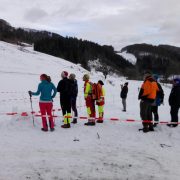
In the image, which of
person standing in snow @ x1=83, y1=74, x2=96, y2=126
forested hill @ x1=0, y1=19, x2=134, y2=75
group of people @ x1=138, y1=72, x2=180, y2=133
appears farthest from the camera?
forested hill @ x1=0, y1=19, x2=134, y2=75

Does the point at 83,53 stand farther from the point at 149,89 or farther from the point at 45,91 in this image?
the point at 149,89

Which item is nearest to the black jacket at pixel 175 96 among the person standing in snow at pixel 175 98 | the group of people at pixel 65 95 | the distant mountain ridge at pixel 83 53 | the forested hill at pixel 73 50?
the person standing in snow at pixel 175 98

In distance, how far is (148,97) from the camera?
10.9m

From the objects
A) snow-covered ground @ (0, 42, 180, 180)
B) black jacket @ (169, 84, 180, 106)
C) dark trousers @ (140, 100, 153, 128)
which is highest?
black jacket @ (169, 84, 180, 106)

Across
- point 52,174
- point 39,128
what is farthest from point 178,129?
Answer: point 52,174

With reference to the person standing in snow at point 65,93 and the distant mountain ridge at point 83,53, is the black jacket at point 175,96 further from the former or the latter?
the distant mountain ridge at point 83,53

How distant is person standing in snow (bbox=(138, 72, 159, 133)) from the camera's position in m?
10.8

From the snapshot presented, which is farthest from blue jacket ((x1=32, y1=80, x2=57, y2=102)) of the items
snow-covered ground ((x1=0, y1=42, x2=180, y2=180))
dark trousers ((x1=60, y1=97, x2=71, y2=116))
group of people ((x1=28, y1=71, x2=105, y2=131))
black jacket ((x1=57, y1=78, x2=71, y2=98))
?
snow-covered ground ((x1=0, y1=42, x2=180, y2=180))

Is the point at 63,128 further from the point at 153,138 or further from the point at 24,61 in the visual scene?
the point at 24,61

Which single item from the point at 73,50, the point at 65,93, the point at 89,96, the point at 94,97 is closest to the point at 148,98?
the point at 94,97

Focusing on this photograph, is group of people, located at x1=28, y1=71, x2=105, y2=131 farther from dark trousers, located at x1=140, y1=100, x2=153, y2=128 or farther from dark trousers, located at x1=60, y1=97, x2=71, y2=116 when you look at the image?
dark trousers, located at x1=140, y1=100, x2=153, y2=128

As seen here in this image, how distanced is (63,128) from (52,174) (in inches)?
187

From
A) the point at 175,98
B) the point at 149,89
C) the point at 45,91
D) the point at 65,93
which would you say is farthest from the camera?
the point at 65,93

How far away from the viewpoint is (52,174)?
6.75m
